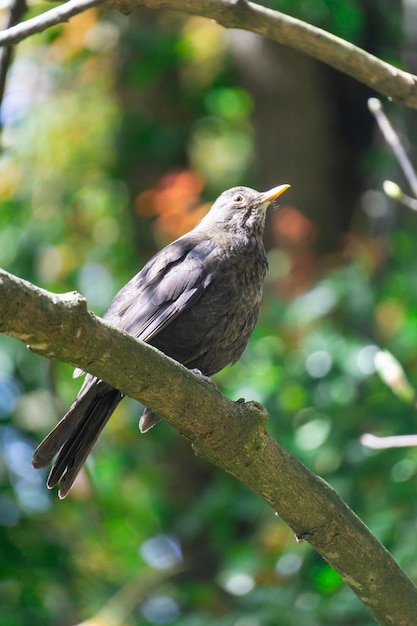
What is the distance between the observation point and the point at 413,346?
5102 millimetres

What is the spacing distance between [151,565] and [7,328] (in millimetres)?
4663

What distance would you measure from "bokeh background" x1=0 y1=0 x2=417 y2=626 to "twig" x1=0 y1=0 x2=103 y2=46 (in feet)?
7.95

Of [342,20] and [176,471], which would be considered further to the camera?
[176,471]

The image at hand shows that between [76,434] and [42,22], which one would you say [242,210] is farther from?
[42,22]

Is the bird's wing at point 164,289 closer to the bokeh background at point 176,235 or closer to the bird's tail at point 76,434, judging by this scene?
the bird's tail at point 76,434

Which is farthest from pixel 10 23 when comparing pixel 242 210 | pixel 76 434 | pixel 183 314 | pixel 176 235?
pixel 176 235

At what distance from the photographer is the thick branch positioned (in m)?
3.34

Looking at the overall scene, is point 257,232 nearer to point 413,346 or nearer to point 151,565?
point 413,346

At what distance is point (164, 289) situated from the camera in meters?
4.09

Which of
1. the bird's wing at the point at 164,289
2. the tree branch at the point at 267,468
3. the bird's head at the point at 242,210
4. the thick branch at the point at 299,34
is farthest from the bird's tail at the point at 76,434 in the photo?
the thick branch at the point at 299,34

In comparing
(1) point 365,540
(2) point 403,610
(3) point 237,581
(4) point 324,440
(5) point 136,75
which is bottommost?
(3) point 237,581

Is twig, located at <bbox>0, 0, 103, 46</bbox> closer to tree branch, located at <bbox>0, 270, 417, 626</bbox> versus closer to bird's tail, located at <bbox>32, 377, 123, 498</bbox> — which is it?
tree branch, located at <bbox>0, 270, 417, 626</bbox>

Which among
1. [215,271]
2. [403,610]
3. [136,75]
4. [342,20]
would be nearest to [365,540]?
[403,610]

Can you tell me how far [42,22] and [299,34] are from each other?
0.92m
